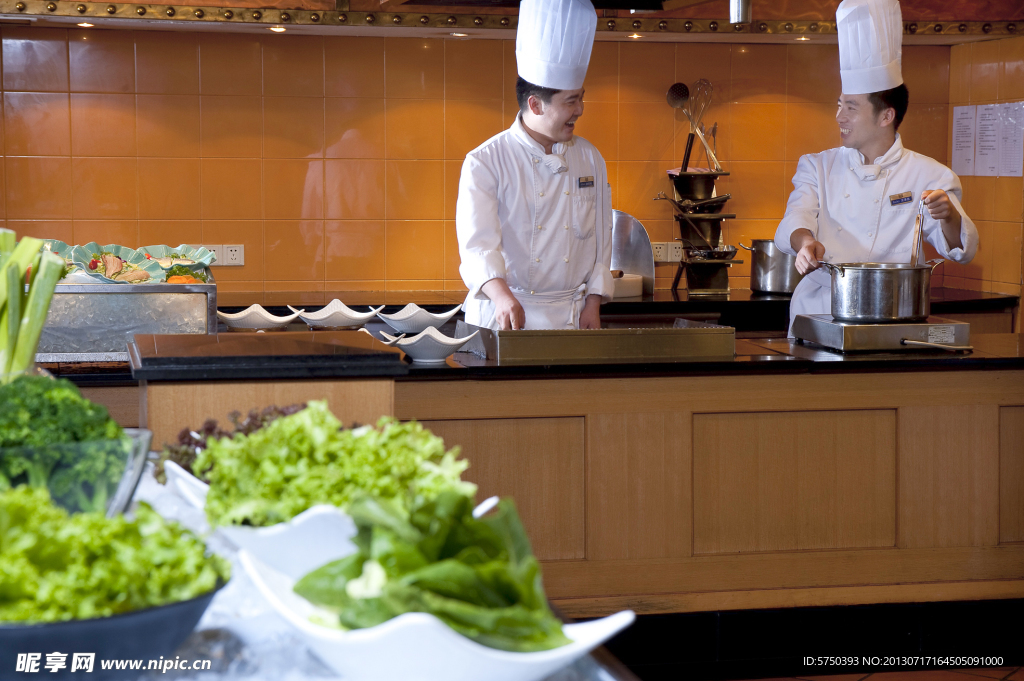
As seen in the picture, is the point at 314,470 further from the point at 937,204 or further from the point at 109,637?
the point at 937,204

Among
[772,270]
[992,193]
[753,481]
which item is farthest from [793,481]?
[992,193]

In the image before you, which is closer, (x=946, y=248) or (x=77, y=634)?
(x=77, y=634)

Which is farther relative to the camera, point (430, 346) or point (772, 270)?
point (772, 270)

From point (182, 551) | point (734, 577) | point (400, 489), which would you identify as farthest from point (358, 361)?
point (734, 577)

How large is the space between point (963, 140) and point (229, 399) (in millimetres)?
4245

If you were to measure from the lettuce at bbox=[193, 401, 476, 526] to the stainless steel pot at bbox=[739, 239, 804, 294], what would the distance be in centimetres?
358

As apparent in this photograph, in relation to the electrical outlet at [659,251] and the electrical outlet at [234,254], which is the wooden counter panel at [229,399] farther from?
the electrical outlet at [659,251]

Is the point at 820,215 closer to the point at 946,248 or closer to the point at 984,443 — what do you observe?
the point at 946,248

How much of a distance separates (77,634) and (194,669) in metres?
0.10

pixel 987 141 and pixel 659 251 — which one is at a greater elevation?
pixel 987 141

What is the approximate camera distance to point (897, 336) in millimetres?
2635

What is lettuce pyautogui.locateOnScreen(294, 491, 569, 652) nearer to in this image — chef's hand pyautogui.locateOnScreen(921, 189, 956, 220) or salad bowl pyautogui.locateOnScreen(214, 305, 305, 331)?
salad bowl pyautogui.locateOnScreen(214, 305, 305, 331)

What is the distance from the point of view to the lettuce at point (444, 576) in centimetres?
66

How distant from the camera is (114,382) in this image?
2.25 meters
